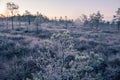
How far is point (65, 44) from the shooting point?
8.80 metres

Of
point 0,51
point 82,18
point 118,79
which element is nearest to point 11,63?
point 0,51

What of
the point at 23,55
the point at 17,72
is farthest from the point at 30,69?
the point at 23,55

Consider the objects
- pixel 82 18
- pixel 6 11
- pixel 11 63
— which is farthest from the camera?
pixel 82 18

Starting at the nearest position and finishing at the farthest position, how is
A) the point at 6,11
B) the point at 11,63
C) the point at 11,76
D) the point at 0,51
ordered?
the point at 11,76, the point at 11,63, the point at 0,51, the point at 6,11

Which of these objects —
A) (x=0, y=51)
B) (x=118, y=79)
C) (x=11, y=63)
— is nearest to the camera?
(x=118, y=79)

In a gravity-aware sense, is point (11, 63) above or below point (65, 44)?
below

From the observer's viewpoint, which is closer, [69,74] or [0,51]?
[69,74]

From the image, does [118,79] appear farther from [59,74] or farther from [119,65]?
[59,74]

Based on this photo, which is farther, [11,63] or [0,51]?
[0,51]

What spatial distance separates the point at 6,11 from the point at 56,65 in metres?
80.2

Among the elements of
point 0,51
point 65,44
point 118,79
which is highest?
point 65,44

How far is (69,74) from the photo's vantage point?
883 centimetres

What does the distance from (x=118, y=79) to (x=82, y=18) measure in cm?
12332

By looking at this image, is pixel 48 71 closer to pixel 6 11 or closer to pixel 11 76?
pixel 11 76
